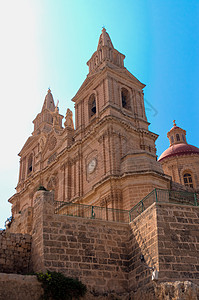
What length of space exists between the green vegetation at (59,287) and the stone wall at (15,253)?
82.8 inches

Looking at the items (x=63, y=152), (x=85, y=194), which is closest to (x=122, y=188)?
(x=85, y=194)

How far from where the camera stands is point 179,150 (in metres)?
41.8

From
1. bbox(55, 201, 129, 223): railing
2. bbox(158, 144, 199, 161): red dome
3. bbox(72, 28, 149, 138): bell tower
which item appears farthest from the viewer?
bbox(158, 144, 199, 161): red dome

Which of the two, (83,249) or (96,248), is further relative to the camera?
(96,248)

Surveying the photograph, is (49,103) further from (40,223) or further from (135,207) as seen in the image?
(40,223)

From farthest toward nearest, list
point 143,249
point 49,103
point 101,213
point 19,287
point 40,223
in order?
point 49,103 → point 101,213 → point 40,223 → point 143,249 → point 19,287

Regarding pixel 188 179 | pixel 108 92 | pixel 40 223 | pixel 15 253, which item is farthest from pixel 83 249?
pixel 188 179

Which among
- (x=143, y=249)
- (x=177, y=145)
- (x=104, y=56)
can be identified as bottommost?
(x=143, y=249)

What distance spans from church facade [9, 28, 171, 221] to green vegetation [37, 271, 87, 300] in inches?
401

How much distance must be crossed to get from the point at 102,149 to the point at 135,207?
11553mm

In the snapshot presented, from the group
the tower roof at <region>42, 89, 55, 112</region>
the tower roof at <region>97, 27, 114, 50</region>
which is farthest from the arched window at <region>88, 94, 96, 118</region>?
the tower roof at <region>42, 89, 55, 112</region>

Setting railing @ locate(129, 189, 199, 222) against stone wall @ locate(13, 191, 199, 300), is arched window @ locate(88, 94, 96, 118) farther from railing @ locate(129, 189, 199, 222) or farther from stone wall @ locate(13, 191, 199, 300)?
stone wall @ locate(13, 191, 199, 300)

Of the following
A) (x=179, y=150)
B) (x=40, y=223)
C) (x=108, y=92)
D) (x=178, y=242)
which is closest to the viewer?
(x=178, y=242)

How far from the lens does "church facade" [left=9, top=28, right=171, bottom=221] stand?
24.2 m
